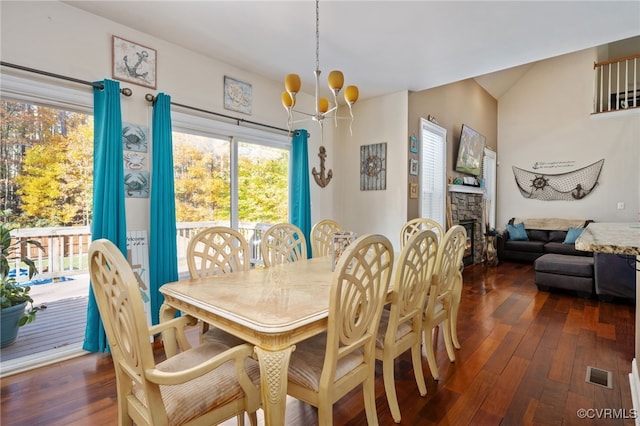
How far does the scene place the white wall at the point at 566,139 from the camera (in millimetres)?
6008

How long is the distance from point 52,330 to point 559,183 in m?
8.45

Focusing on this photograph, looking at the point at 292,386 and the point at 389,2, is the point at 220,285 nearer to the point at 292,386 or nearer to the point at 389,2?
the point at 292,386

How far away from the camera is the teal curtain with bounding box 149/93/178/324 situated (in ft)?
9.04

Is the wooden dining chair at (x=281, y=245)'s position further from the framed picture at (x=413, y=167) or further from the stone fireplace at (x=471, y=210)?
the stone fireplace at (x=471, y=210)

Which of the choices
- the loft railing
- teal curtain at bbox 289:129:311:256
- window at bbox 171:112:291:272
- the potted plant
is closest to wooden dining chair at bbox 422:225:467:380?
teal curtain at bbox 289:129:311:256

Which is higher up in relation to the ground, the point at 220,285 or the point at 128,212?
the point at 128,212

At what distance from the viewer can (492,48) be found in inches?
118

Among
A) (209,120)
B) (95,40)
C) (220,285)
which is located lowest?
(220,285)

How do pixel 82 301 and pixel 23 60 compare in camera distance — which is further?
pixel 82 301

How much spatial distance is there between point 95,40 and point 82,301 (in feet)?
7.89

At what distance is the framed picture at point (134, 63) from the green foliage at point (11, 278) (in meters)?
1.46

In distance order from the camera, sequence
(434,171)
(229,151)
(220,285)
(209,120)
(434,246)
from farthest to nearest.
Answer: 1. (434,171)
2. (229,151)
3. (209,120)
4. (434,246)
5. (220,285)

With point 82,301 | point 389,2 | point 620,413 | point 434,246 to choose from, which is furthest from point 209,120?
point 620,413

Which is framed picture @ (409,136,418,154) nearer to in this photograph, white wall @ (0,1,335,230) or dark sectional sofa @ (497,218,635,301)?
white wall @ (0,1,335,230)
